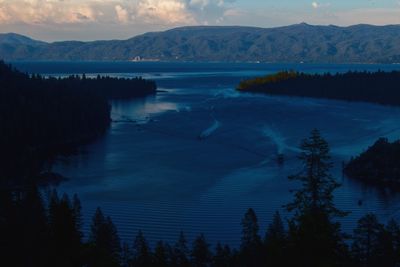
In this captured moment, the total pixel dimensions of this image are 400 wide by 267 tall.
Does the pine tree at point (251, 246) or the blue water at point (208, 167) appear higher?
the pine tree at point (251, 246)

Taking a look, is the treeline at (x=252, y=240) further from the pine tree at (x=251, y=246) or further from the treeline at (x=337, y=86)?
the treeline at (x=337, y=86)

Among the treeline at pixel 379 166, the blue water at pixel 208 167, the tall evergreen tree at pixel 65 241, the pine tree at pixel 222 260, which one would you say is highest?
Answer: the tall evergreen tree at pixel 65 241

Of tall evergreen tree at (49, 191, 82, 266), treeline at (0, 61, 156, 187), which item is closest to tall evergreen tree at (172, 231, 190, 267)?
tall evergreen tree at (49, 191, 82, 266)

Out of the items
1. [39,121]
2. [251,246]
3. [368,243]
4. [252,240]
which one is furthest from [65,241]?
[39,121]

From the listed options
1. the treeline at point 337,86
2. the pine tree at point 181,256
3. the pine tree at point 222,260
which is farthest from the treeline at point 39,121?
the treeline at point 337,86

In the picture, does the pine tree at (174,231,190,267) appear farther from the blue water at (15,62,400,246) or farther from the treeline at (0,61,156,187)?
the treeline at (0,61,156,187)

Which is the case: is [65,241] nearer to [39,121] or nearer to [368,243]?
[368,243]
